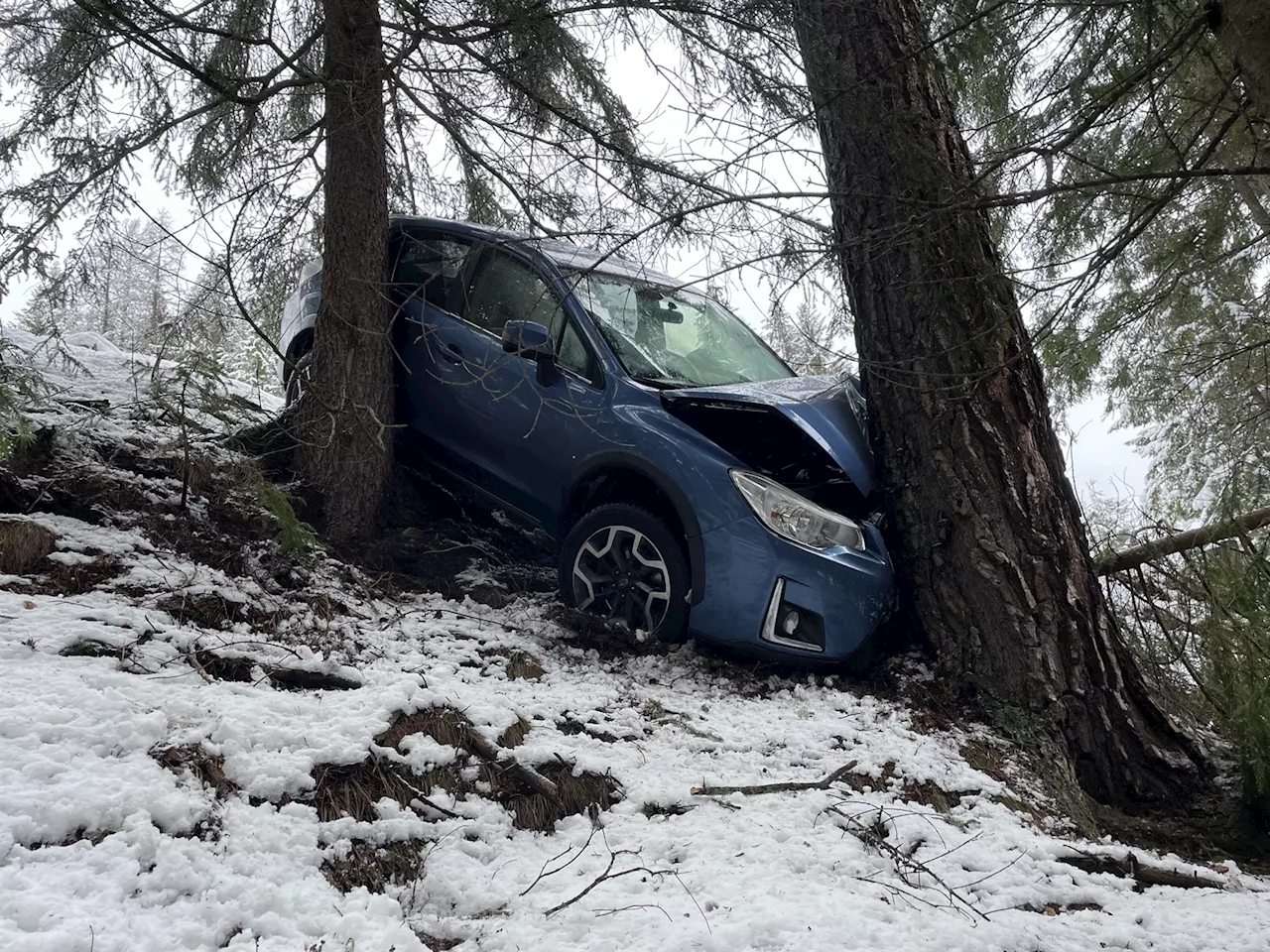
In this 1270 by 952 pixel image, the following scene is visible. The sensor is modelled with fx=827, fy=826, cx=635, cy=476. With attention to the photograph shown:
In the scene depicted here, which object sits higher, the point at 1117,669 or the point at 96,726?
the point at 1117,669

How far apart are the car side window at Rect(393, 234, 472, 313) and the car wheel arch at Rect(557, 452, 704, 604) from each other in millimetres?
1588

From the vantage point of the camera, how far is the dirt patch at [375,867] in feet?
7.08

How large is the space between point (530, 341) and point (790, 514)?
63.7 inches

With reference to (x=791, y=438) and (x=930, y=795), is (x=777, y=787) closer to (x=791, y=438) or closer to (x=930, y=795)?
(x=930, y=795)

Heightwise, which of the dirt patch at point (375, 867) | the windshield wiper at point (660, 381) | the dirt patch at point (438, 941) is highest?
the windshield wiper at point (660, 381)

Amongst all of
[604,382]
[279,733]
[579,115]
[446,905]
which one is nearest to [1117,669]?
[604,382]

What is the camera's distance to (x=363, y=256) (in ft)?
16.7

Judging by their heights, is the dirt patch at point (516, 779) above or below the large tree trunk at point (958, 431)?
below

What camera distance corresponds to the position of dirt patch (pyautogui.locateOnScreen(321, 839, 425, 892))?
2.16 m

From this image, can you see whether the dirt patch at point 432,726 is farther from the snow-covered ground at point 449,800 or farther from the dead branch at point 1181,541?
the dead branch at point 1181,541

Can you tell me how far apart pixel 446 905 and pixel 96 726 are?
1.12 metres

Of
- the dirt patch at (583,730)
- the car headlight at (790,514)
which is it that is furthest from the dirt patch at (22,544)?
the car headlight at (790,514)

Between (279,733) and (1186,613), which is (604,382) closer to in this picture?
(279,733)

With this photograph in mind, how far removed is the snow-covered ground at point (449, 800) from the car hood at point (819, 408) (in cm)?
116
